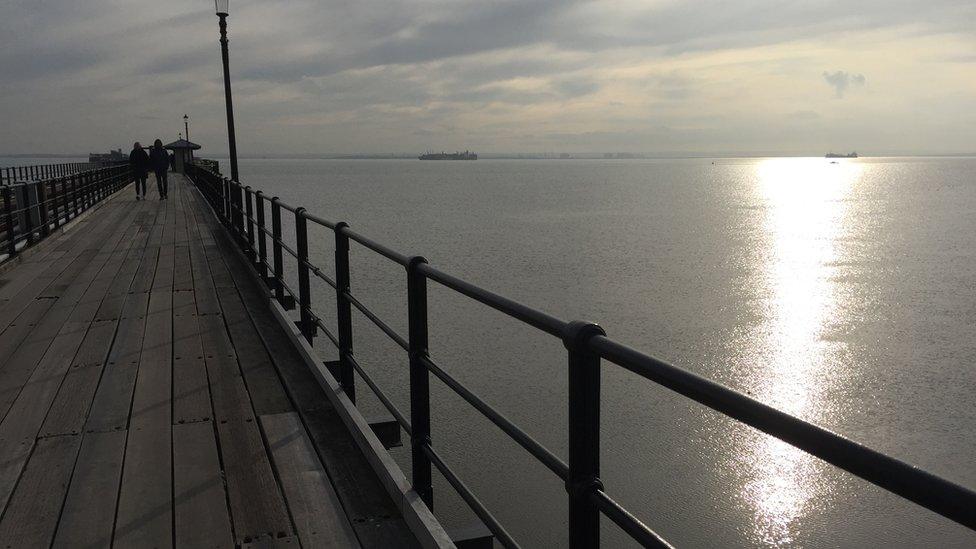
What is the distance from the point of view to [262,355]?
20.8 feet

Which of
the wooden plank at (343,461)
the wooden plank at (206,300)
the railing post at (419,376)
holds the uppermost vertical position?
the railing post at (419,376)

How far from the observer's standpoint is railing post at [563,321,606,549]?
2.04 meters

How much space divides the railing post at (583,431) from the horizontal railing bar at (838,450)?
0.31 m

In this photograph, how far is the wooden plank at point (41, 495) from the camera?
3.32 metres

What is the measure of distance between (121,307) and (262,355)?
9.32ft

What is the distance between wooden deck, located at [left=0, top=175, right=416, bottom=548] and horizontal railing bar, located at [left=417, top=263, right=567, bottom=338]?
1.14 meters

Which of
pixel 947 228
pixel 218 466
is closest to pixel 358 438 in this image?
pixel 218 466

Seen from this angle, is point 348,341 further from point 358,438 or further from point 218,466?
point 218,466

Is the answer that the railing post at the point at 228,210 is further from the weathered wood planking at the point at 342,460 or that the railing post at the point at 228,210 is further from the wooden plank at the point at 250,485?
the wooden plank at the point at 250,485

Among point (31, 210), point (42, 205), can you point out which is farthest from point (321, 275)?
point (42, 205)

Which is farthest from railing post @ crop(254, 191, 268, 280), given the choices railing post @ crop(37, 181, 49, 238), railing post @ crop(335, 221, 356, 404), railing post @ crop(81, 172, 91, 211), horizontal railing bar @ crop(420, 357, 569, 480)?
A: railing post @ crop(81, 172, 91, 211)

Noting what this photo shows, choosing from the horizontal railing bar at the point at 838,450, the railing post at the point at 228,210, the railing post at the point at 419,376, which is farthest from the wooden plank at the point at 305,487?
the railing post at the point at 228,210

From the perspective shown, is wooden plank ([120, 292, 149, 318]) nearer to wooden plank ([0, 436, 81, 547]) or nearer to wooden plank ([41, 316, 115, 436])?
wooden plank ([41, 316, 115, 436])

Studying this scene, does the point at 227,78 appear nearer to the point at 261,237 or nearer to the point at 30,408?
the point at 261,237
